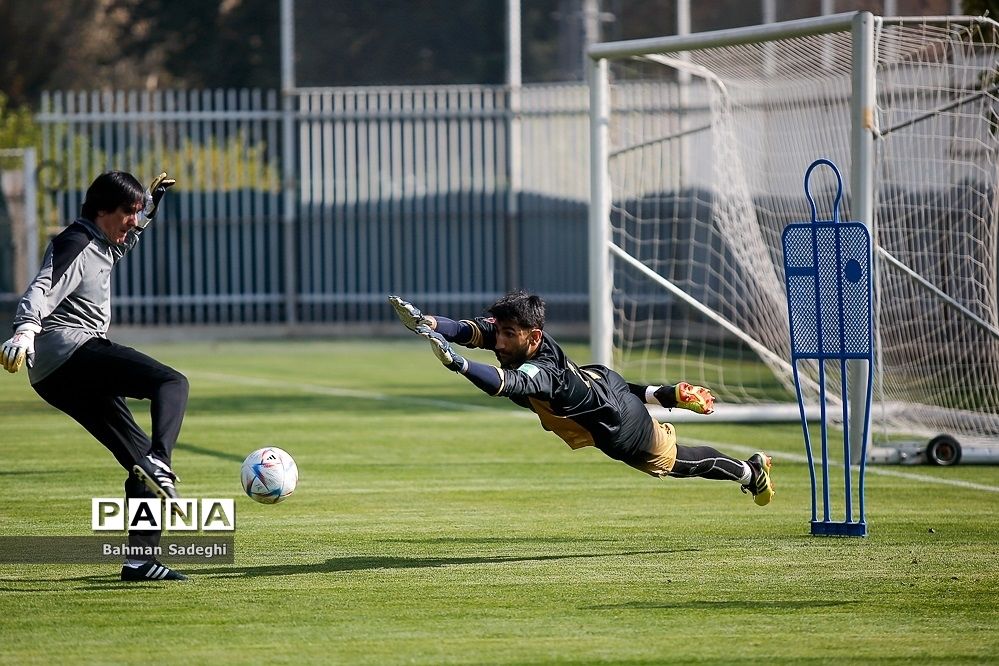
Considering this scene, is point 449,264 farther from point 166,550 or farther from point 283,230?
point 166,550

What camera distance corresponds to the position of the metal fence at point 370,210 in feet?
92.0

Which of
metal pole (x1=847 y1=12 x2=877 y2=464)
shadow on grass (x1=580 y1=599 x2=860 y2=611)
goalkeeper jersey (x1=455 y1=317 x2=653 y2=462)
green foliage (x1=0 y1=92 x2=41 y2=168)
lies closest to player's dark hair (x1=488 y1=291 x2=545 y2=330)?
goalkeeper jersey (x1=455 y1=317 x2=653 y2=462)

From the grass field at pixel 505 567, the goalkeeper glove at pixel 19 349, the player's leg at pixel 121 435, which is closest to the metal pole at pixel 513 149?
the grass field at pixel 505 567

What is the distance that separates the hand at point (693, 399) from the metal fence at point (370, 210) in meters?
19.3

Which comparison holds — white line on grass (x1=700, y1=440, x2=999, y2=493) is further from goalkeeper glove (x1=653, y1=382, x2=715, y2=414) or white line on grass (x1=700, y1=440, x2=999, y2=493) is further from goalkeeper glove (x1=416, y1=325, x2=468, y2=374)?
goalkeeper glove (x1=416, y1=325, x2=468, y2=374)

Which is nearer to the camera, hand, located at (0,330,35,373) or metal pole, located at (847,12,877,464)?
hand, located at (0,330,35,373)

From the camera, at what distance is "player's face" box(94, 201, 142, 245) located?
7793 mm

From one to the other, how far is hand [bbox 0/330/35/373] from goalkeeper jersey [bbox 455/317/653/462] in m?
2.26

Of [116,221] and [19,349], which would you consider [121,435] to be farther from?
[116,221]

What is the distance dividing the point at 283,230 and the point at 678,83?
7780mm

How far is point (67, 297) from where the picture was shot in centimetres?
770

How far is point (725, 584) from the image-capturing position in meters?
7.53

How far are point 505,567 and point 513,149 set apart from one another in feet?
67.8

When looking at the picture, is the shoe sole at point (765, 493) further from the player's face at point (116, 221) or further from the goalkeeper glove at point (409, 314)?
the player's face at point (116, 221)
